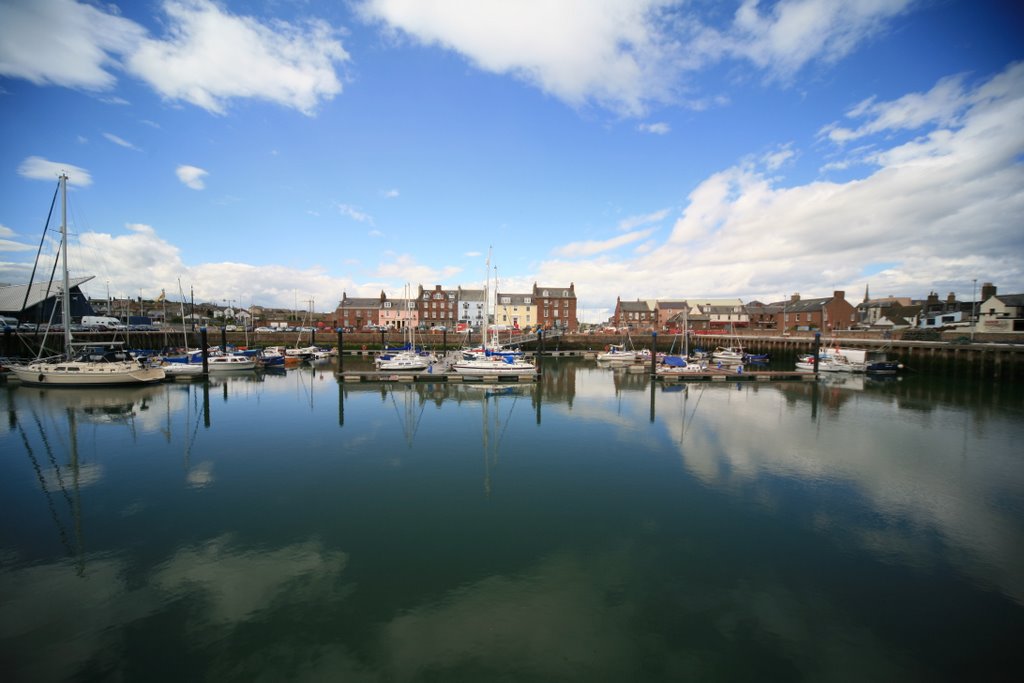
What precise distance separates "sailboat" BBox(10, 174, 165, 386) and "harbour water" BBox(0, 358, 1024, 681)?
33.4 feet

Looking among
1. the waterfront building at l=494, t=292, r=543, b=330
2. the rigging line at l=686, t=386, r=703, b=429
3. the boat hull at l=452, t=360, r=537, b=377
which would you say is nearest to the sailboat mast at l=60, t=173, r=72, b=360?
the boat hull at l=452, t=360, r=537, b=377

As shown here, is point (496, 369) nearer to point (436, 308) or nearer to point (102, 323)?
point (436, 308)

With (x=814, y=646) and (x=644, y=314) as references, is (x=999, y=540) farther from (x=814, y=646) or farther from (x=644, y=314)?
(x=644, y=314)

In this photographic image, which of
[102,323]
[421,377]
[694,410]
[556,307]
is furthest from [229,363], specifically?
[556,307]

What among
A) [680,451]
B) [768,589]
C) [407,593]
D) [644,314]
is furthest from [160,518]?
[644,314]

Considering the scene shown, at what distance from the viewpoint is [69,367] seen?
1077 inches

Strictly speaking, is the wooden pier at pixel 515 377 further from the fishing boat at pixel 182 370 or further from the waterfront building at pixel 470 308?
the waterfront building at pixel 470 308

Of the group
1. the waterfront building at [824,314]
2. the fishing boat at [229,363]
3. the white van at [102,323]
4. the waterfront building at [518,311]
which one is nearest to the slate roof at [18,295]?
the white van at [102,323]

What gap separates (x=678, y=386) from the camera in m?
34.0

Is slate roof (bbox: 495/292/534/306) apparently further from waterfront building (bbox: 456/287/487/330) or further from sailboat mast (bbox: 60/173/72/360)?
sailboat mast (bbox: 60/173/72/360)

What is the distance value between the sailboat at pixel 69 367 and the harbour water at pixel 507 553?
1018 cm

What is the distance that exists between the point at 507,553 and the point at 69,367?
33764mm

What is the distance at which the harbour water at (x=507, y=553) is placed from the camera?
6250 millimetres

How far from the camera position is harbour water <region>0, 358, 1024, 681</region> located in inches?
246
